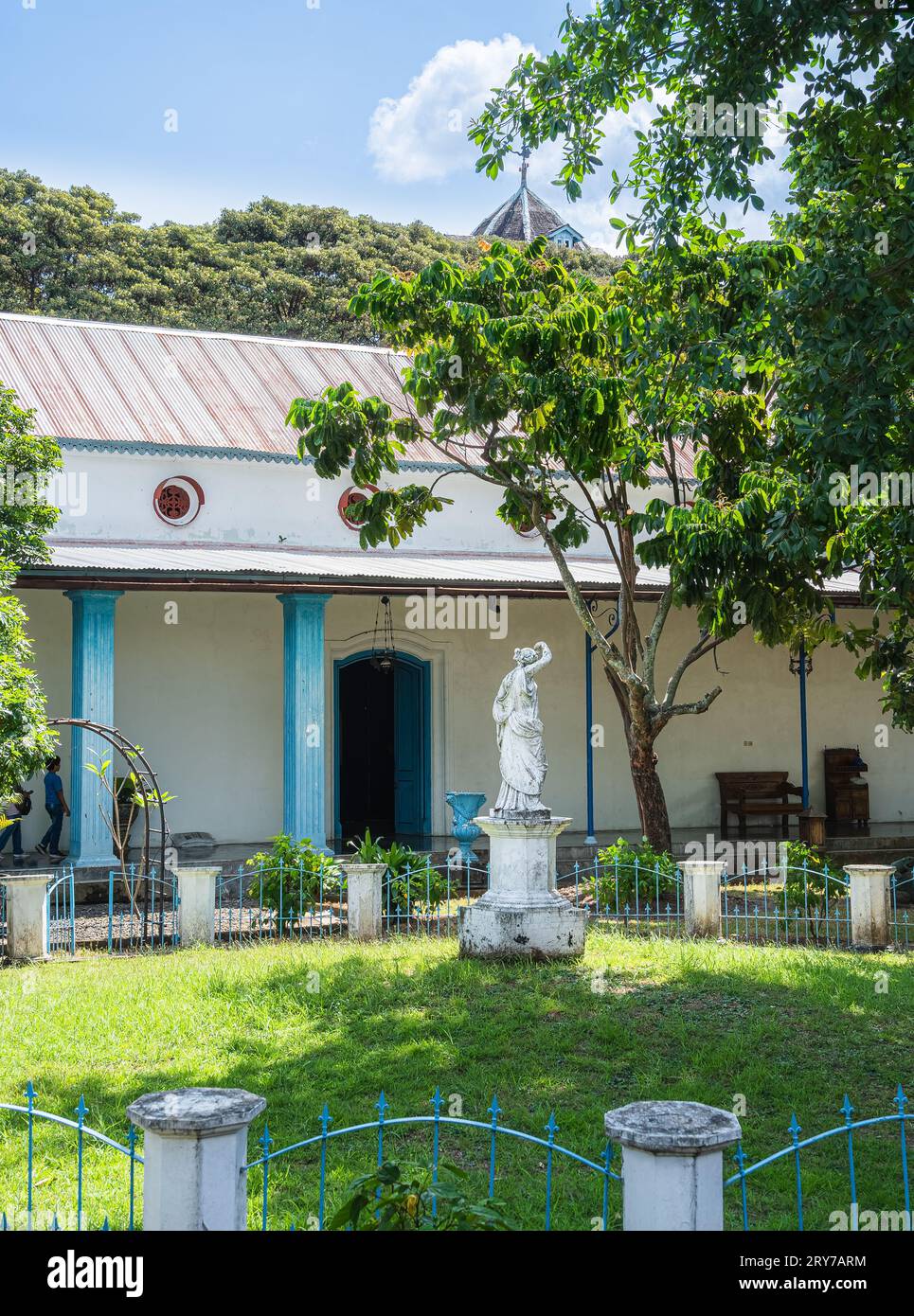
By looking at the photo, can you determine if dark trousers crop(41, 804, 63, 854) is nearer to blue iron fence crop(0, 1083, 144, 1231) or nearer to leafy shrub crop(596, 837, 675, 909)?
leafy shrub crop(596, 837, 675, 909)

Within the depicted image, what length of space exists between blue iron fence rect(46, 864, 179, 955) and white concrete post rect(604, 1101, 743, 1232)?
7012 millimetres

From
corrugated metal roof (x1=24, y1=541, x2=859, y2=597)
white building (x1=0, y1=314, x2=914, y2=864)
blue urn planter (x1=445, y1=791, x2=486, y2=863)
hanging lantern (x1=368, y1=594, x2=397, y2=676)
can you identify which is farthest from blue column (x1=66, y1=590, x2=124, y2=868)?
hanging lantern (x1=368, y1=594, x2=397, y2=676)

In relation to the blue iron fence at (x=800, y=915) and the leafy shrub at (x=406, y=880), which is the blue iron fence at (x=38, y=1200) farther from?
the blue iron fence at (x=800, y=915)

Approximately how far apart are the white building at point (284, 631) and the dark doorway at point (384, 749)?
31 mm

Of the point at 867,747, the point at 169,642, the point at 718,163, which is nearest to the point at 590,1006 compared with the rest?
the point at 718,163

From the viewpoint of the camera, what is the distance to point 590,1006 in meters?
7.83

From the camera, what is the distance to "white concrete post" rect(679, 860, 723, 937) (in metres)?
10.7

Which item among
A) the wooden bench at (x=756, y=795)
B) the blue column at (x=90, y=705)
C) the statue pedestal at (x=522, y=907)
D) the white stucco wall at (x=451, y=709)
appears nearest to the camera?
the statue pedestal at (x=522, y=907)

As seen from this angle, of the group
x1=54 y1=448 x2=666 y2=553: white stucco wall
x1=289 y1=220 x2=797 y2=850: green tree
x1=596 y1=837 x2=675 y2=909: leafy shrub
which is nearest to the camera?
x1=289 y1=220 x2=797 y2=850: green tree

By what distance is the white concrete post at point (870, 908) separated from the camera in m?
10.3

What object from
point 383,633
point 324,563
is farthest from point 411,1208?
point 383,633

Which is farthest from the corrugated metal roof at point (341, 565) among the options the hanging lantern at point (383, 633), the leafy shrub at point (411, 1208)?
the leafy shrub at point (411, 1208)
